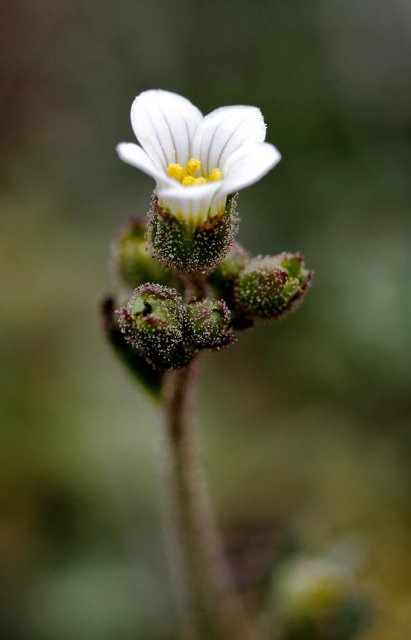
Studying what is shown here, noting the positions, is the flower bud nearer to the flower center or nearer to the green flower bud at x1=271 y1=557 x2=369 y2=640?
the flower center

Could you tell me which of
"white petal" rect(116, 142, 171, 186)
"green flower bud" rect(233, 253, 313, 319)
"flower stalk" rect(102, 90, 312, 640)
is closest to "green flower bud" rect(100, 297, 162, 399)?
"flower stalk" rect(102, 90, 312, 640)

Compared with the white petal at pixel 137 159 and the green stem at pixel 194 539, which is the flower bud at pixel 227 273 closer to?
the green stem at pixel 194 539

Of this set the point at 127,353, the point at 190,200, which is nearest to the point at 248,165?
the point at 190,200

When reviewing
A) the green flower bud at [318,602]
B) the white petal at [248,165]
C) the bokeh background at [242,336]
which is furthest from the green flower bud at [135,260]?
the green flower bud at [318,602]

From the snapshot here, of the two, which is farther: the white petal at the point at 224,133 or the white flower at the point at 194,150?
the white petal at the point at 224,133

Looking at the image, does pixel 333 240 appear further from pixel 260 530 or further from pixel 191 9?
pixel 191 9

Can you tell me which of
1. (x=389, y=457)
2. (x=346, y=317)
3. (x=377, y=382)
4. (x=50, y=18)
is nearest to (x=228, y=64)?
(x=50, y=18)
